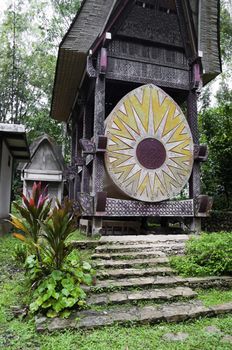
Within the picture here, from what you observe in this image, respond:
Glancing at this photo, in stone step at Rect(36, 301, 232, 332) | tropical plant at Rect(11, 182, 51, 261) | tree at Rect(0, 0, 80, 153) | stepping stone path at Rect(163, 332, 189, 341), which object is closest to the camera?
stepping stone path at Rect(163, 332, 189, 341)

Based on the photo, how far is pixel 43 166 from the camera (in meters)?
13.5

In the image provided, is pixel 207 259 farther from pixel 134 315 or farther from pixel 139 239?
pixel 134 315

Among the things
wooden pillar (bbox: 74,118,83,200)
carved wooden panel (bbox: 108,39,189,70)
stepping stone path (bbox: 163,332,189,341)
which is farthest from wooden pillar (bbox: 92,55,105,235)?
wooden pillar (bbox: 74,118,83,200)

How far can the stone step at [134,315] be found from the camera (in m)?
3.25

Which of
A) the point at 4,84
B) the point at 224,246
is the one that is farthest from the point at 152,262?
the point at 4,84

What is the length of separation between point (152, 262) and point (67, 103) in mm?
8339

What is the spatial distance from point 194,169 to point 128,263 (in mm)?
4108

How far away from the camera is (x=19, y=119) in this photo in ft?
70.8

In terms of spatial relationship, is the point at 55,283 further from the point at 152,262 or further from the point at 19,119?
the point at 19,119

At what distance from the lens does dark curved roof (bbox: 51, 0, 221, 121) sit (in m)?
7.66

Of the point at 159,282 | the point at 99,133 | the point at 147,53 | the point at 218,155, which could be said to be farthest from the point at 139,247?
the point at 218,155

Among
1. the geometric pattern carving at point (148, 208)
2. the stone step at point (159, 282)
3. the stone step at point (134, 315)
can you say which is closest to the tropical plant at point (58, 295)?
the stone step at point (134, 315)

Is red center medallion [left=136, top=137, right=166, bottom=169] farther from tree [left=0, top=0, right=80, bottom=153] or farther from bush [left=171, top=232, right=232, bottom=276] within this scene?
tree [left=0, top=0, right=80, bottom=153]

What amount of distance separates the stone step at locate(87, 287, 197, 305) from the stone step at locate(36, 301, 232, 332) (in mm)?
131
